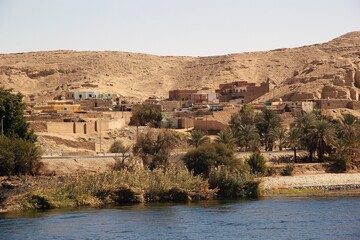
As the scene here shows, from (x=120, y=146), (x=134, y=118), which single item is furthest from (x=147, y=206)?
(x=134, y=118)

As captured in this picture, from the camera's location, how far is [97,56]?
117 meters

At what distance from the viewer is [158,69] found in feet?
374

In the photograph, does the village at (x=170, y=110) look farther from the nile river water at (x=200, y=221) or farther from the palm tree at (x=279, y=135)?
the nile river water at (x=200, y=221)

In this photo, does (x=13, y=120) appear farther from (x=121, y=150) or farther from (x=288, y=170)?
(x=288, y=170)

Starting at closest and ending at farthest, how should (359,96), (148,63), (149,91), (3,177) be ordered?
(3,177), (359,96), (149,91), (148,63)

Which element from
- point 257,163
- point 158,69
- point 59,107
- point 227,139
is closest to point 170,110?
point 59,107

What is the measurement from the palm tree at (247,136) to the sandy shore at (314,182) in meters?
6.23

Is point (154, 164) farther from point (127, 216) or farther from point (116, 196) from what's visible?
point (127, 216)

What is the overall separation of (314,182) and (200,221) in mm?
11966

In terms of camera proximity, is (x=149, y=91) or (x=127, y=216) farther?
(x=149, y=91)

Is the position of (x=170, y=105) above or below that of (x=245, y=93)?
below

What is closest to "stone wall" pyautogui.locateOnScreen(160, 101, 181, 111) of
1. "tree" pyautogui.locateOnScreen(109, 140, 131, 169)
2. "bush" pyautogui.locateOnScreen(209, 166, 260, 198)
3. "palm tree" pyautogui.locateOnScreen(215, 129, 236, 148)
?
"tree" pyautogui.locateOnScreen(109, 140, 131, 169)

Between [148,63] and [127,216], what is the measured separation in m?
85.1

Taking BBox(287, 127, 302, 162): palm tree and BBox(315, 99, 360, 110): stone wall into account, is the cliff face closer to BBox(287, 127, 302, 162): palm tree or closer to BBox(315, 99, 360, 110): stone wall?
BBox(315, 99, 360, 110): stone wall
